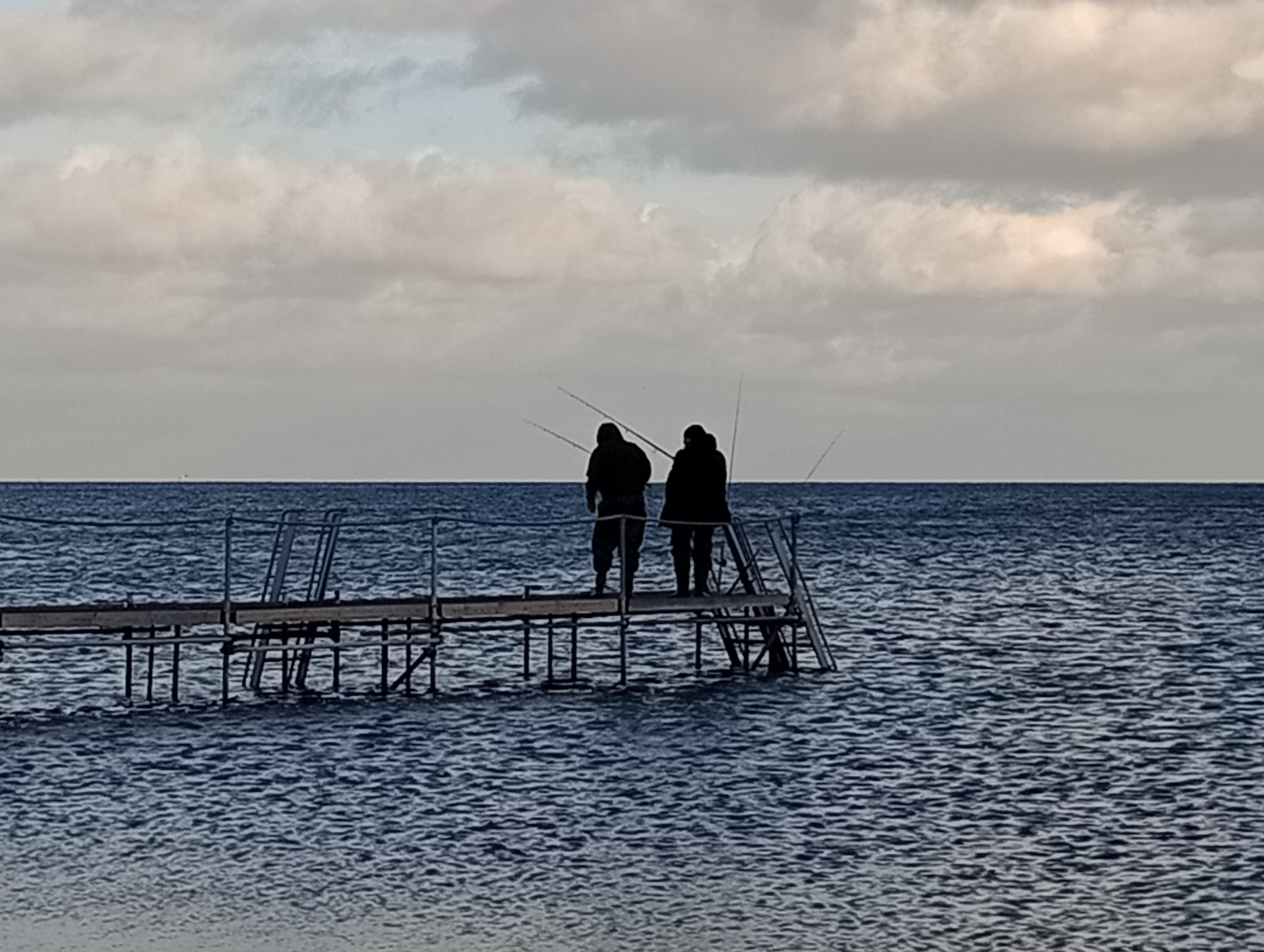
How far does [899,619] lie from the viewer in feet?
130

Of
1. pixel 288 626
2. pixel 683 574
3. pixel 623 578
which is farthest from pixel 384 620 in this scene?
pixel 683 574

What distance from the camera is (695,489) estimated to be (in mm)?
25312

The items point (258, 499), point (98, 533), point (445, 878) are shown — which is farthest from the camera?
point (258, 499)

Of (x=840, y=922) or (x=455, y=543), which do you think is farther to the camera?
(x=455, y=543)

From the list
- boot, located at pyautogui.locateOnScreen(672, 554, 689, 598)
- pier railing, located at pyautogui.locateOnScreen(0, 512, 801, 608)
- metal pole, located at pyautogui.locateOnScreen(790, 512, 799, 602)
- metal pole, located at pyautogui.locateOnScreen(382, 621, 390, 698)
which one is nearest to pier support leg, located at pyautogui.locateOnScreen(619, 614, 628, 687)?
pier railing, located at pyautogui.locateOnScreen(0, 512, 801, 608)

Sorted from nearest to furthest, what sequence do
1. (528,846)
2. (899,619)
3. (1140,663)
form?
(528,846), (1140,663), (899,619)

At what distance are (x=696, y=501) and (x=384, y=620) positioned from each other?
13.1ft

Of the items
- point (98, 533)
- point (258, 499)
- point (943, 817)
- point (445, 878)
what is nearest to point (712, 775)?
point (943, 817)

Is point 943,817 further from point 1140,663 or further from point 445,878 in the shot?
point 1140,663

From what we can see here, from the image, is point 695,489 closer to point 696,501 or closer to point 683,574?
point 696,501

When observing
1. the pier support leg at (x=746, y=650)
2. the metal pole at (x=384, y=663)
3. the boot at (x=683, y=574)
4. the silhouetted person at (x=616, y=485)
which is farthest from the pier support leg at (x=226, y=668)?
the pier support leg at (x=746, y=650)

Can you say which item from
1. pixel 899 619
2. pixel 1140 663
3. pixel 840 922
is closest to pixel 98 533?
pixel 899 619

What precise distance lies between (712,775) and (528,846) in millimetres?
4043

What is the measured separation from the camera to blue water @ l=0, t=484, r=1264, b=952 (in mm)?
13242
